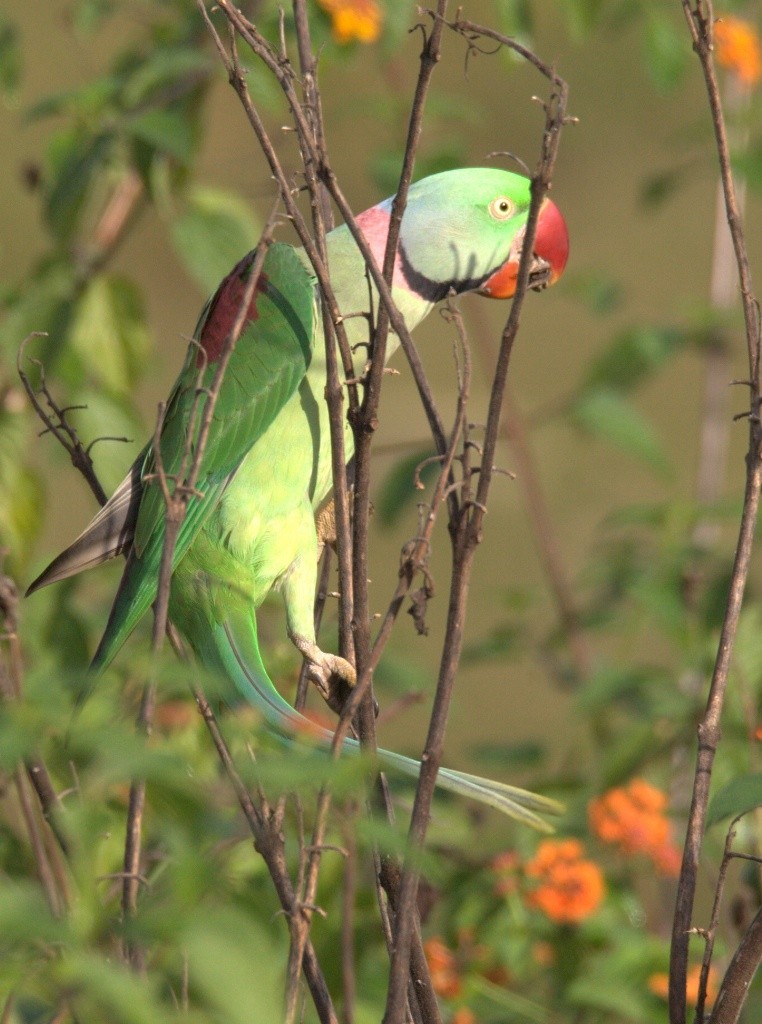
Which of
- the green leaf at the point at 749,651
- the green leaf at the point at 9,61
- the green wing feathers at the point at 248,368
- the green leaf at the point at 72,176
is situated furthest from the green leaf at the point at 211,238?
the green leaf at the point at 749,651

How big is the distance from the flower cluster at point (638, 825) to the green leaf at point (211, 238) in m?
0.85

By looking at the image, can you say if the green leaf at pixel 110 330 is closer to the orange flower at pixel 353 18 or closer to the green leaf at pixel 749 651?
the orange flower at pixel 353 18

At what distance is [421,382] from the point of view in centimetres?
76

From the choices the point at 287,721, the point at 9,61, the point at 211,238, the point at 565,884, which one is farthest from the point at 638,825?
the point at 9,61

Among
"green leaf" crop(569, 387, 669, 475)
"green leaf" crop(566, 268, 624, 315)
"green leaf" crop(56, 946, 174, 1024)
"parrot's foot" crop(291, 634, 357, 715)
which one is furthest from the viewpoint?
"green leaf" crop(566, 268, 624, 315)

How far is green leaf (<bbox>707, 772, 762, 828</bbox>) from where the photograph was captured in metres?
0.72

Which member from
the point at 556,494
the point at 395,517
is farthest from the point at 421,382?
the point at 556,494

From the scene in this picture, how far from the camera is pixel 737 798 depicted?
2.40ft

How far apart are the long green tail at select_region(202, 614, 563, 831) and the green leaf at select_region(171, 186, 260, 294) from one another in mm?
616

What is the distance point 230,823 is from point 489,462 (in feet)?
0.90

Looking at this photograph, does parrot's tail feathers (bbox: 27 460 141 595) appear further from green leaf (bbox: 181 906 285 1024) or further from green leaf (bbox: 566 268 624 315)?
green leaf (bbox: 566 268 624 315)

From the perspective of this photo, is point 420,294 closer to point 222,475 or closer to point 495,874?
point 222,475

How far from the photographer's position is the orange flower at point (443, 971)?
1346 mm

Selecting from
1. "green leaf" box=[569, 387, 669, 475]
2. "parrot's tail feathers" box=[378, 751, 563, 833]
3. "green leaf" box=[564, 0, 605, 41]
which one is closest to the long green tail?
"parrot's tail feathers" box=[378, 751, 563, 833]
